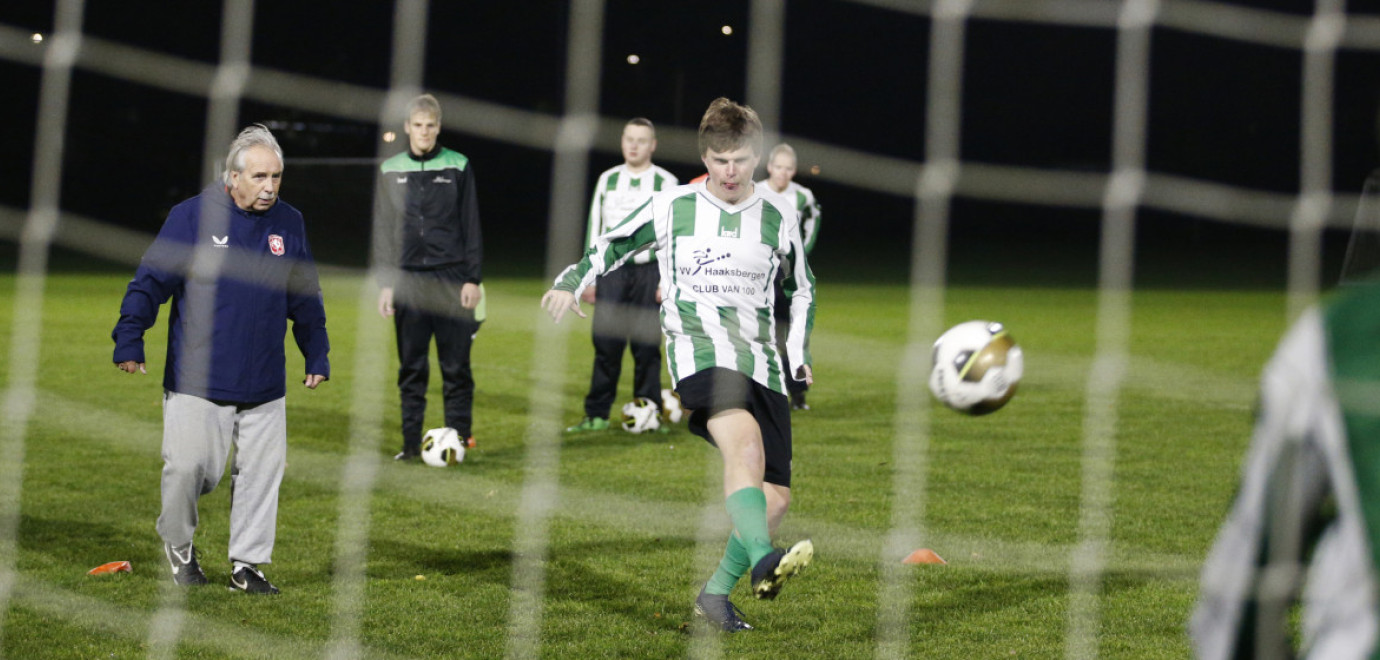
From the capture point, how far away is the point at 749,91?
911 inches

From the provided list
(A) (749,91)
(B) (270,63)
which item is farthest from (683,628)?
(B) (270,63)

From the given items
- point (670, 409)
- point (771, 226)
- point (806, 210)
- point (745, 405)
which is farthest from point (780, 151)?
point (745, 405)

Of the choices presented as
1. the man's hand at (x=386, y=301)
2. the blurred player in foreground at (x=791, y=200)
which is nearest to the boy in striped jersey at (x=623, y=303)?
the blurred player in foreground at (x=791, y=200)

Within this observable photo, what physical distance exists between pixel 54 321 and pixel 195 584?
33.1 feet

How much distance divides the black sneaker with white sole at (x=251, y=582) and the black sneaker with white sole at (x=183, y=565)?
0.17 metres

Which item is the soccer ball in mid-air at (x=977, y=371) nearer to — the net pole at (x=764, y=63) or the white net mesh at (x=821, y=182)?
the white net mesh at (x=821, y=182)

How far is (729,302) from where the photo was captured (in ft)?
14.9

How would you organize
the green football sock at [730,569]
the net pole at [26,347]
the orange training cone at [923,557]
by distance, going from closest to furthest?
1. the green football sock at [730,569]
2. the orange training cone at [923,557]
3. the net pole at [26,347]

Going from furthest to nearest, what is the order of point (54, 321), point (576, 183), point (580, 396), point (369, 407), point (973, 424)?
point (576, 183), point (54, 321), point (580, 396), point (369, 407), point (973, 424)

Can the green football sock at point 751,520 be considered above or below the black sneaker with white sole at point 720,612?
above

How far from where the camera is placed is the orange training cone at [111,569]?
16.2 ft

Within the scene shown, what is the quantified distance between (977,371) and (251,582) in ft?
7.98

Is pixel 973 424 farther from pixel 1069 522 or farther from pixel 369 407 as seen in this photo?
pixel 369 407

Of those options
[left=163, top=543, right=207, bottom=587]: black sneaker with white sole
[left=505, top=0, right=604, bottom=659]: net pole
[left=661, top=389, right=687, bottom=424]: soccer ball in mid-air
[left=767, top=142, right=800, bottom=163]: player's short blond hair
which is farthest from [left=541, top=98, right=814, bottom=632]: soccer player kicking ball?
[left=767, top=142, right=800, bottom=163]: player's short blond hair
